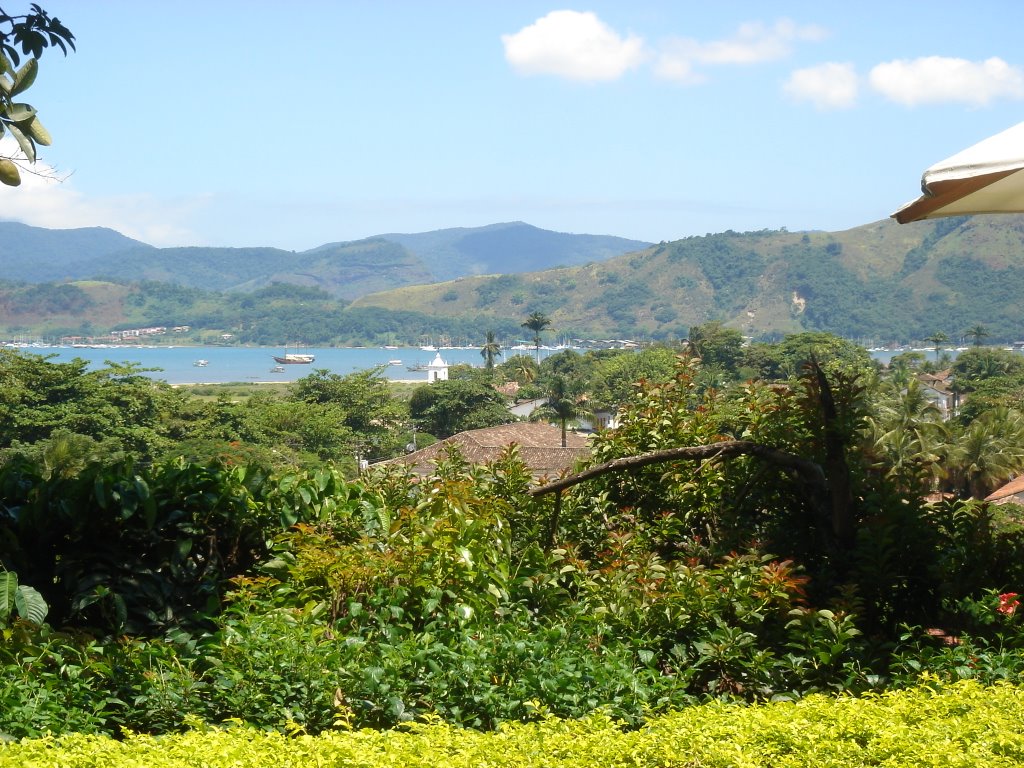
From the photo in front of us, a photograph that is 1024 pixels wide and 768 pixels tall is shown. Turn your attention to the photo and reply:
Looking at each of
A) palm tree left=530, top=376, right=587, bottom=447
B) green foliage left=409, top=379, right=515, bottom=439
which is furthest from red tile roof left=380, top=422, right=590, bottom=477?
green foliage left=409, top=379, right=515, bottom=439

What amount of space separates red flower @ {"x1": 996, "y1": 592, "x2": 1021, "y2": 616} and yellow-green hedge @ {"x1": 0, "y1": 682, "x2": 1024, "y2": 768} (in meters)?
0.68

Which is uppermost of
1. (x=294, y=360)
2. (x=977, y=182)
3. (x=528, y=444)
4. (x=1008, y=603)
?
(x=977, y=182)

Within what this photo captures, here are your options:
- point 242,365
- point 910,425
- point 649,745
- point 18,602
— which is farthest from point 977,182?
point 242,365

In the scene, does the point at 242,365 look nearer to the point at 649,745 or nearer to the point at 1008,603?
the point at 1008,603

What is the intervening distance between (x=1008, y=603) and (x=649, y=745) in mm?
1397

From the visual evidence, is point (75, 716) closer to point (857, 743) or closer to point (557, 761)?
point (557, 761)

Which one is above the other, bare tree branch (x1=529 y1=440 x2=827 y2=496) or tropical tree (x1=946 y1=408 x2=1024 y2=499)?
bare tree branch (x1=529 y1=440 x2=827 y2=496)

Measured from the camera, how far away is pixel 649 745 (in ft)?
6.10

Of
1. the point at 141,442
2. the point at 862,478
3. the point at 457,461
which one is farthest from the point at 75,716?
the point at 141,442

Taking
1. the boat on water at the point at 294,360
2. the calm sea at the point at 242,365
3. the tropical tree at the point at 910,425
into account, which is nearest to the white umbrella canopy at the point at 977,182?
the tropical tree at the point at 910,425

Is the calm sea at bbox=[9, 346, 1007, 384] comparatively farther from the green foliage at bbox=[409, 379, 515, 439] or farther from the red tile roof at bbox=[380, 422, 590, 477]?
the red tile roof at bbox=[380, 422, 590, 477]

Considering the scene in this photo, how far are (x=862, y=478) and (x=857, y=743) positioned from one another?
1.58 metres

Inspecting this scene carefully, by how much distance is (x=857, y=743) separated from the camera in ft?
6.19

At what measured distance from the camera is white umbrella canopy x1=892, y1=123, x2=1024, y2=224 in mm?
2627
